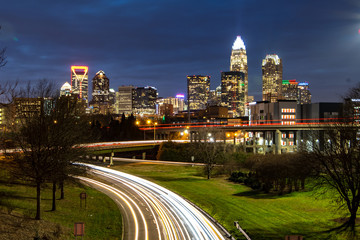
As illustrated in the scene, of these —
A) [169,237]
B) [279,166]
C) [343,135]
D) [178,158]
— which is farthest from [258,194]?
[178,158]

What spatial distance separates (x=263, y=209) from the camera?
116 ft

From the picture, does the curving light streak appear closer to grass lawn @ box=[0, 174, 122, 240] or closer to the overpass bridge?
grass lawn @ box=[0, 174, 122, 240]

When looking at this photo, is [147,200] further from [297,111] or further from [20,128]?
[297,111]

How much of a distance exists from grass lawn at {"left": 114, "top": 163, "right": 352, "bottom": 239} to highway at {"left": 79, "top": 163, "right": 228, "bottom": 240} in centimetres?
201

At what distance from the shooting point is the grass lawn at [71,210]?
26094 millimetres

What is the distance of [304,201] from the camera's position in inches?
1563

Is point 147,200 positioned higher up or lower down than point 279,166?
lower down

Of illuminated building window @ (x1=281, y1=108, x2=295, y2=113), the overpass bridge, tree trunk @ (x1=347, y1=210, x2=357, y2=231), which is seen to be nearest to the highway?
tree trunk @ (x1=347, y1=210, x2=357, y2=231)

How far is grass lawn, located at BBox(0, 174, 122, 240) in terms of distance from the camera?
2609 cm

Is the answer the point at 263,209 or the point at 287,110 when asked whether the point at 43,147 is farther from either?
the point at 287,110

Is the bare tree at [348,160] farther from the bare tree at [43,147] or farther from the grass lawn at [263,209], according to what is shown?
the bare tree at [43,147]

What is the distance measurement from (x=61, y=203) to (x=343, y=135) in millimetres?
26295

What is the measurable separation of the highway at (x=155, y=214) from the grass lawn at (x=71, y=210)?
1131 mm

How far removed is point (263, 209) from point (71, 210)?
18663 mm
